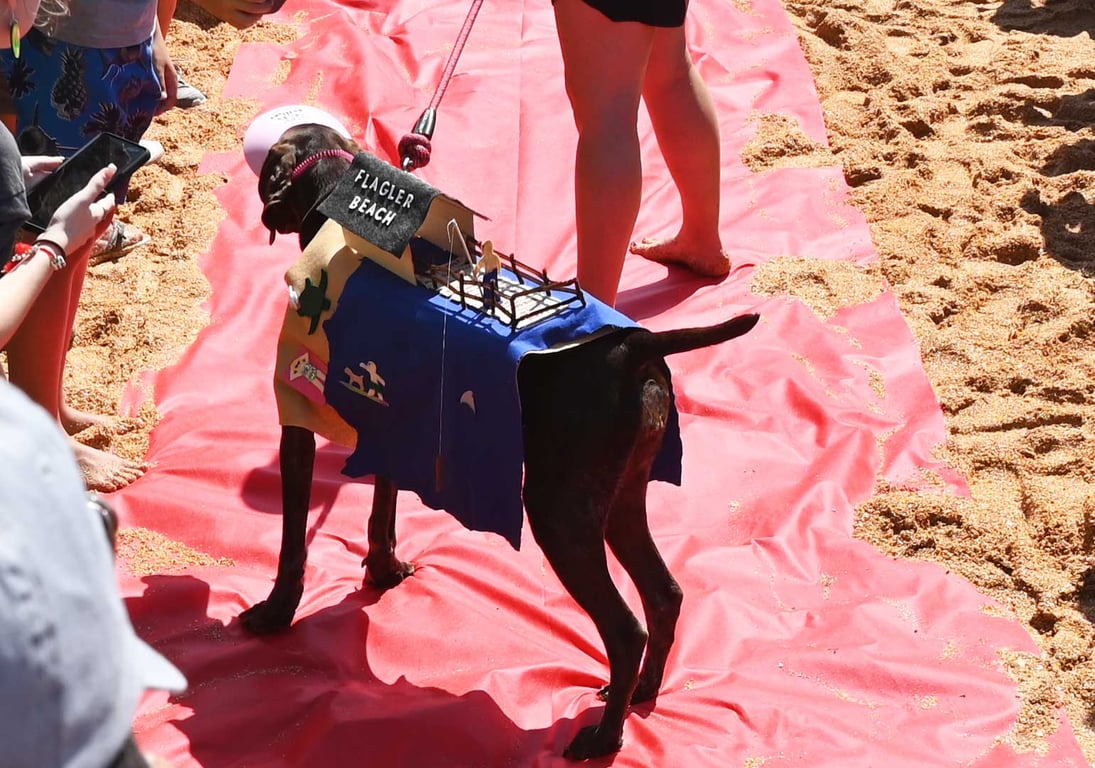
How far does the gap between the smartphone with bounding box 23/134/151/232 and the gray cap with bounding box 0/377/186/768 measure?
1657 millimetres

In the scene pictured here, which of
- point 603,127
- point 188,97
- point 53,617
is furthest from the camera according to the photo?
point 188,97

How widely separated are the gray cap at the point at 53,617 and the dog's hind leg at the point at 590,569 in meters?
1.15

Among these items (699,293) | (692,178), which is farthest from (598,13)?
(699,293)

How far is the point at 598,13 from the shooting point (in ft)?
9.96

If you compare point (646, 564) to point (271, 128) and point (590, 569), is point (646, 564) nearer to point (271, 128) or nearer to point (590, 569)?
point (590, 569)

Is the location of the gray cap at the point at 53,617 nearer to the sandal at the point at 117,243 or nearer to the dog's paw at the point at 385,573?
the dog's paw at the point at 385,573

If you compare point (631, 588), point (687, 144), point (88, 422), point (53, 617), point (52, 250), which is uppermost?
point (53, 617)

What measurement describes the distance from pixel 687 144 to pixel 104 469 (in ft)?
6.12

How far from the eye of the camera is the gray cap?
0.81m

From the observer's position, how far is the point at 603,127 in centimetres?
321

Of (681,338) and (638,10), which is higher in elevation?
(638,10)

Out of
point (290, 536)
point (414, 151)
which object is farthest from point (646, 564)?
point (414, 151)

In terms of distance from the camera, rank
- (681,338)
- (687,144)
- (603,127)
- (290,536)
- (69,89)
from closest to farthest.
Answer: (681,338) < (290,536) < (69,89) < (603,127) < (687,144)

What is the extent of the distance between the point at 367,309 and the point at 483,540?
0.77 m
